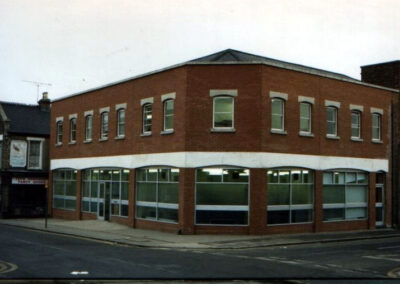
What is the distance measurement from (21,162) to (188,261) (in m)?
27.7

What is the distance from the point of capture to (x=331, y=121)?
29.7 meters

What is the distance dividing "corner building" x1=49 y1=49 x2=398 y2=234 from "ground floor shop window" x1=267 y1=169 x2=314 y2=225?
5 cm

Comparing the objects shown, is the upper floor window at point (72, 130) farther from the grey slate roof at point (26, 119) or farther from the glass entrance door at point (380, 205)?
the glass entrance door at point (380, 205)

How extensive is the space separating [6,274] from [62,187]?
2570 cm

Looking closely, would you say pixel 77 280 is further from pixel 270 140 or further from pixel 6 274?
pixel 270 140

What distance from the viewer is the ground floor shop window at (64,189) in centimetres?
3728

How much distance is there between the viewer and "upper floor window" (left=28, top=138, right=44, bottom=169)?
136 ft

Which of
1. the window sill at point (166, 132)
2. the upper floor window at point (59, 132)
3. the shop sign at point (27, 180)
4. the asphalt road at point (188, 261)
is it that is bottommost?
the asphalt road at point (188, 261)

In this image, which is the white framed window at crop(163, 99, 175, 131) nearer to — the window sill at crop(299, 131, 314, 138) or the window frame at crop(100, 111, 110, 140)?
the window frame at crop(100, 111, 110, 140)

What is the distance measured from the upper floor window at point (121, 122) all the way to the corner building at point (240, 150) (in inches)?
3.0

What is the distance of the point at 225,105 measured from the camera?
26.3m

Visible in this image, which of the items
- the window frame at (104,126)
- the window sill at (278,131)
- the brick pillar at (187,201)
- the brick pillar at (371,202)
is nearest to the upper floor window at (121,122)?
the window frame at (104,126)

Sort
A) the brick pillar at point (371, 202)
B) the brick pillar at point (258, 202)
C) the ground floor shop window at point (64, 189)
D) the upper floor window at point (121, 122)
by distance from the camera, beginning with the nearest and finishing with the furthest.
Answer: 1. the brick pillar at point (258, 202)
2. the brick pillar at point (371, 202)
3. the upper floor window at point (121, 122)
4. the ground floor shop window at point (64, 189)

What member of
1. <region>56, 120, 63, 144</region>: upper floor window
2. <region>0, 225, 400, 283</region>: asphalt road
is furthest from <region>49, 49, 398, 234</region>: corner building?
<region>56, 120, 63, 144</region>: upper floor window
